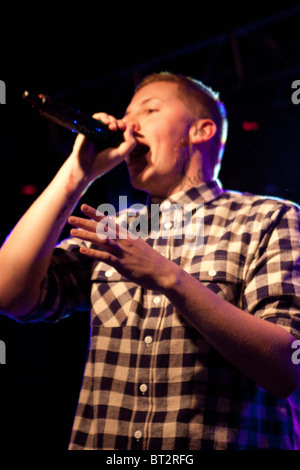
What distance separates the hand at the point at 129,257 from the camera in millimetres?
808

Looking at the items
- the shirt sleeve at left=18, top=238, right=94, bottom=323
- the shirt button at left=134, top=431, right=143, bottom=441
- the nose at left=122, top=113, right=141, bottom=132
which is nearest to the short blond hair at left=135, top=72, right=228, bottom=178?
the nose at left=122, top=113, right=141, bottom=132

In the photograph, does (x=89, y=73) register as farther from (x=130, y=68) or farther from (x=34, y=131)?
(x=34, y=131)

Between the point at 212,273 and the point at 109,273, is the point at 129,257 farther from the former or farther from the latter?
the point at 109,273

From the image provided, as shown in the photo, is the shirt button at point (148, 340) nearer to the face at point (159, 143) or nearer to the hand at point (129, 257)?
the hand at point (129, 257)

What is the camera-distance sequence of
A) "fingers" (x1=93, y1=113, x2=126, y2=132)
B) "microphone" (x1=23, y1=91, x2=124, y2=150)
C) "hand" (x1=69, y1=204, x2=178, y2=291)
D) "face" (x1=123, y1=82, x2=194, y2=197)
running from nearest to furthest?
"hand" (x1=69, y1=204, x2=178, y2=291), "microphone" (x1=23, y1=91, x2=124, y2=150), "fingers" (x1=93, y1=113, x2=126, y2=132), "face" (x1=123, y1=82, x2=194, y2=197)

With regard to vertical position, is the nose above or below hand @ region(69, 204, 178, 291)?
above

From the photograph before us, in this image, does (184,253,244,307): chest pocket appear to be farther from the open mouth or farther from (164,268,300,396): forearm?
the open mouth

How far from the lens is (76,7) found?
2176mm

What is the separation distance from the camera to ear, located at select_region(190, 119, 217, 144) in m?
1.49

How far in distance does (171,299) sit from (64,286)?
1.72 ft

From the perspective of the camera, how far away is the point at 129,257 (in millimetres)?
820

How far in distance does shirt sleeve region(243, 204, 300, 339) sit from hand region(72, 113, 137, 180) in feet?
1.52

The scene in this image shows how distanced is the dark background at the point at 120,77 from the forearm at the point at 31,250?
1.89ft

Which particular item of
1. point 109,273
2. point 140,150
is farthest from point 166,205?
point 109,273
